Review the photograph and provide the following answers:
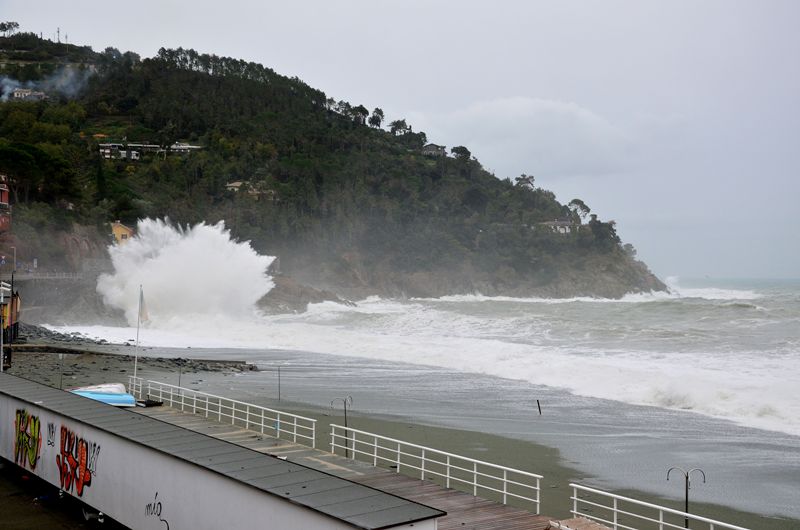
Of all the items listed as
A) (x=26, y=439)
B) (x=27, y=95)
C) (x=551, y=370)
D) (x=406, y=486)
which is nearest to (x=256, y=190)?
(x=27, y=95)

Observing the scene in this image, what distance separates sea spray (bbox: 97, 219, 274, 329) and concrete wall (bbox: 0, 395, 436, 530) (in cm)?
4797

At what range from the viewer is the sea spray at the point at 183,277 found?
6719 cm

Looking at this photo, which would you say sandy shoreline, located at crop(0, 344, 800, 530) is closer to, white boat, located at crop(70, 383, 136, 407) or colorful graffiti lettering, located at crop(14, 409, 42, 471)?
white boat, located at crop(70, 383, 136, 407)

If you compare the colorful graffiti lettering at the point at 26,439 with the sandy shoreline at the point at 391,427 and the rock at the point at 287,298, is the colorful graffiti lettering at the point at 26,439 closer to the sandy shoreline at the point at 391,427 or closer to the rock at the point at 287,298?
the sandy shoreline at the point at 391,427

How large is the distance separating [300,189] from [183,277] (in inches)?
3272

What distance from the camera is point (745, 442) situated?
2184cm

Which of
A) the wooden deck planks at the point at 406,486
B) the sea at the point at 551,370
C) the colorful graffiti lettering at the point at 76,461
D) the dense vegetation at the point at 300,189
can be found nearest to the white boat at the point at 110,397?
the wooden deck planks at the point at 406,486

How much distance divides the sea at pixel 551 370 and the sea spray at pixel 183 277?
133 mm

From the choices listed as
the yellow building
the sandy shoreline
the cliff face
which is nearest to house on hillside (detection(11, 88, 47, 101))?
the cliff face

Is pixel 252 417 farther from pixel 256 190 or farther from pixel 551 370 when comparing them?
pixel 256 190

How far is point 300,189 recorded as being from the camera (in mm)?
150000

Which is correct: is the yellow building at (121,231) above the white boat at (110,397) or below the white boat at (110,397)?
above

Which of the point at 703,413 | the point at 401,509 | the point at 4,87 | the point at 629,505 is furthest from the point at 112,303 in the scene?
the point at 4,87

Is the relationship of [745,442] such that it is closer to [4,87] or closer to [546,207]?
[546,207]
